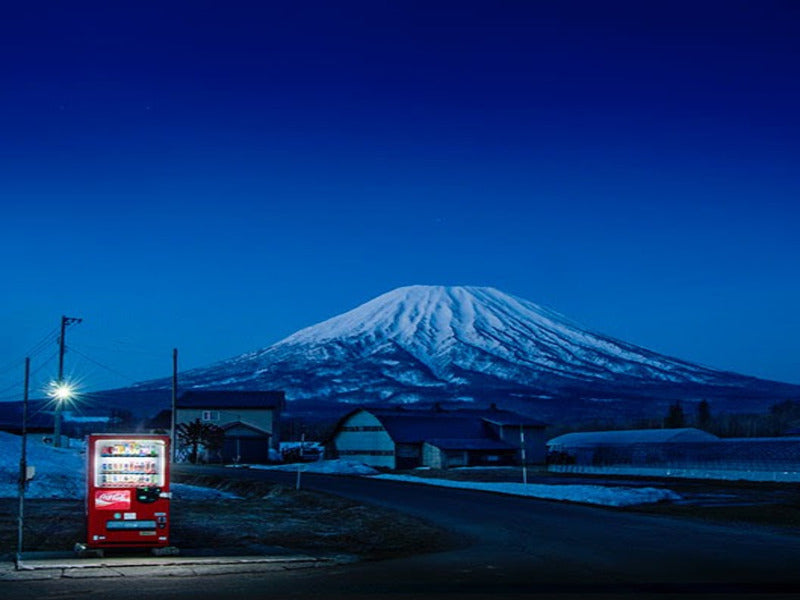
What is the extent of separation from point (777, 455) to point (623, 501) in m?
31.7

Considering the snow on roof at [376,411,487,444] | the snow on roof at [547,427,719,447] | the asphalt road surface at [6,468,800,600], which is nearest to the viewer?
the asphalt road surface at [6,468,800,600]

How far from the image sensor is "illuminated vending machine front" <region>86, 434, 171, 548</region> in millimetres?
19094

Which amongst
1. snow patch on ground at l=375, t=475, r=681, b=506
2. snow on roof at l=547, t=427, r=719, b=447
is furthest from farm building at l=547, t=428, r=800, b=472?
snow patch on ground at l=375, t=475, r=681, b=506

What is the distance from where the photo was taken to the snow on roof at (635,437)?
93375 mm

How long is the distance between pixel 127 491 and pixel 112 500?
0.32 metres

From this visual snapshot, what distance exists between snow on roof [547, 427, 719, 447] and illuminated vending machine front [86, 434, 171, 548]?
76853mm

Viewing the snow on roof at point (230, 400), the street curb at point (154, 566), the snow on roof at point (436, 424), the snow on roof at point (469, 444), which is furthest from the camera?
the snow on roof at point (230, 400)

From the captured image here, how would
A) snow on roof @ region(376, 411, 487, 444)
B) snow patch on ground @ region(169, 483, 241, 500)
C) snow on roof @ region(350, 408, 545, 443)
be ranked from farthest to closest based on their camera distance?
snow on roof @ region(350, 408, 545, 443)
snow on roof @ region(376, 411, 487, 444)
snow patch on ground @ region(169, 483, 241, 500)

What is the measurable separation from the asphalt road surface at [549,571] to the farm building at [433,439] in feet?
193

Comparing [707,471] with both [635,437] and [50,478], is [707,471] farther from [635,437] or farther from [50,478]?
[50,478]

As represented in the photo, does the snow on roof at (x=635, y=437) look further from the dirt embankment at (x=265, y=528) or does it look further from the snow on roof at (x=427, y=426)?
the dirt embankment at (x=265, y=528)

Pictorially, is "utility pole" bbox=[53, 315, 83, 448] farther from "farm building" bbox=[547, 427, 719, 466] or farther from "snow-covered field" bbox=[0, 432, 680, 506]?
"farm building" bbox=[547, 427, 719, 466]

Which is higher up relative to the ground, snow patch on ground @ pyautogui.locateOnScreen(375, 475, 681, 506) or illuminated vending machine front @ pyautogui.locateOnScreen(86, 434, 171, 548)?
illuminated vending machine front @ pyautogui.locateOnScreen(86, 434, 171, 548)

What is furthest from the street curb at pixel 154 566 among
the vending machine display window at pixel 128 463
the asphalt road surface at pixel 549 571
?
the vending machine display window at pixel 128 463
